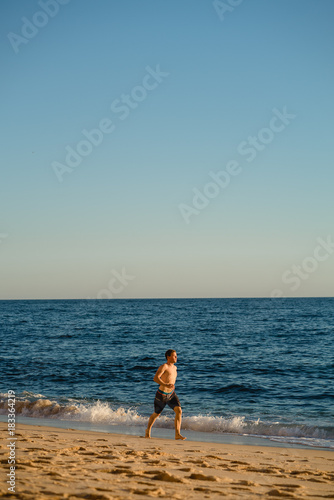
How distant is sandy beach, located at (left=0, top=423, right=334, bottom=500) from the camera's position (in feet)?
15.3

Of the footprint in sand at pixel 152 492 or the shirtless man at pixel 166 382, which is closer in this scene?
the footprint in sand at pixel 152 492

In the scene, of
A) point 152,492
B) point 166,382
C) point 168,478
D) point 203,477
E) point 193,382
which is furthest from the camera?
point 193,382

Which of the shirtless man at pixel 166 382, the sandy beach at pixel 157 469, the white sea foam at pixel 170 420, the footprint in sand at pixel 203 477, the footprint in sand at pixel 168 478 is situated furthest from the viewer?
the white sea foam at pixel 170 420

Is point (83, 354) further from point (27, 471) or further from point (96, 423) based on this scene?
point (27, 471)

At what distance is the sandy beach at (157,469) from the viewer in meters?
4.65

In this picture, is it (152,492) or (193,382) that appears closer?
(152,492)

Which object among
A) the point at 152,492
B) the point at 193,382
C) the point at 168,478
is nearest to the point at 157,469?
the point at 168,478

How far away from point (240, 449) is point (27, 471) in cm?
417

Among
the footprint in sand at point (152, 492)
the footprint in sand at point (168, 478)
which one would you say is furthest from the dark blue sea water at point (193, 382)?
the footprint in sand at point (152, 492)

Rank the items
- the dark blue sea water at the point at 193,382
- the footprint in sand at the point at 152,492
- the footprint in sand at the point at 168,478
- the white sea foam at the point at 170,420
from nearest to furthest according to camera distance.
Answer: the footprint in sand at the point at 152,492
the footprint in sand at the point at 168,478
the white sea foam at the point at 170,420
the dark blue sea water at the point at 193,382

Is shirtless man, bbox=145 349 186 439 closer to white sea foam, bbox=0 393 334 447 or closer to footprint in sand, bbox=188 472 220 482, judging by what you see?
white sea foam, bbox=0 393 334 447

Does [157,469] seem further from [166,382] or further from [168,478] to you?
[166,382]

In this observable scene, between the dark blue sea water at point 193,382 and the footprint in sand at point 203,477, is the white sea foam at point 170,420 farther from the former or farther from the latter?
the footprint in sand at point 203,477

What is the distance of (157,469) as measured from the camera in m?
5.73
